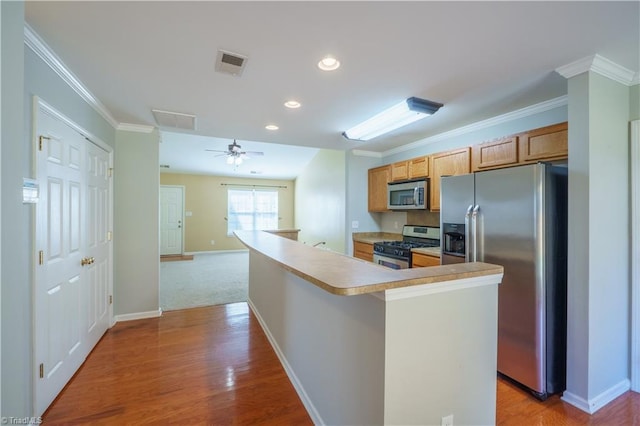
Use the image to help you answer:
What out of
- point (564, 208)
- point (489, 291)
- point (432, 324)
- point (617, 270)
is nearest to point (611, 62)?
point (564, 208)

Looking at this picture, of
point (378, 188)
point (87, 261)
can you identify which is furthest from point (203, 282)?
point (378, 188)

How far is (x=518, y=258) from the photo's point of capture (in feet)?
6.95

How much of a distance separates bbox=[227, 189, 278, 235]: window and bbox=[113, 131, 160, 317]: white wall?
525cm

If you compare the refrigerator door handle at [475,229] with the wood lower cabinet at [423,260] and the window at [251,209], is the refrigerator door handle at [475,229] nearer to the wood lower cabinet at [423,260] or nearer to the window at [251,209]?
the wood lower cabinet at [423,260]

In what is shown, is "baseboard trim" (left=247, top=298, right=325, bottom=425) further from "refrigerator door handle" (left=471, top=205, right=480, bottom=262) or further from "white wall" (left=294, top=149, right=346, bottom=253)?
"white wall" (left=294, top=149, right=346, bottom=253)

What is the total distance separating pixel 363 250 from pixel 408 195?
1.15m

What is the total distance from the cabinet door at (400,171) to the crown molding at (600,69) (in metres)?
2.05

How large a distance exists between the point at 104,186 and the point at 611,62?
14.7ft

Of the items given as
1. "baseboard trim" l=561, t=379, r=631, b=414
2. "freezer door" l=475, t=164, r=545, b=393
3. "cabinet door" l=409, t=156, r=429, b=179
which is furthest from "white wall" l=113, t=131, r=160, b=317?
"baseboard trim" l=561, t=379, r=631, b=414

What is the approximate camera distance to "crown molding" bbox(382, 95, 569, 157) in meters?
2.50

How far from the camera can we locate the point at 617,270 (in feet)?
6.65

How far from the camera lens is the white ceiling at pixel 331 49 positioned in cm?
140

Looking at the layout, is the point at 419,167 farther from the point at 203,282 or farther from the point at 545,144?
the point at 203,282

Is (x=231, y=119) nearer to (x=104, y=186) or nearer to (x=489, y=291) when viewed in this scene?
(x=104, y=186)
